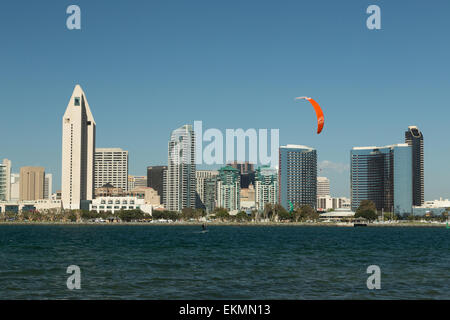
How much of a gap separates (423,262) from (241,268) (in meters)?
17.2

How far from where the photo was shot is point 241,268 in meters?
41.8

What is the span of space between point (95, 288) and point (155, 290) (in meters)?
3.30

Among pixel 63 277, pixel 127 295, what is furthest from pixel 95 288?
pixel 63 277

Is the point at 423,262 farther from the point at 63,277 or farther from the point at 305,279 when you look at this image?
the point at 63,277
